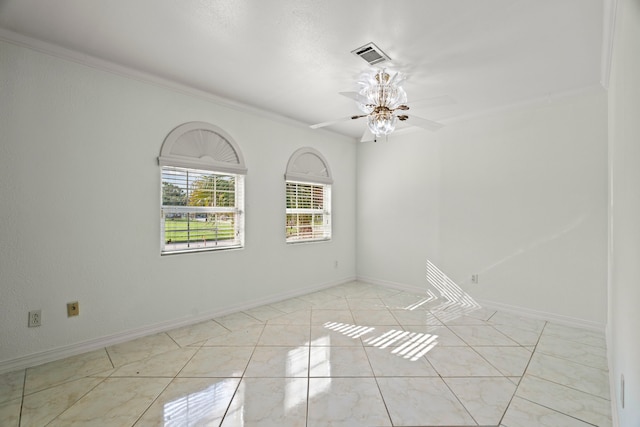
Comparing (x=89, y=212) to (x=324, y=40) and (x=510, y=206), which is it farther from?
(x=510, y=206)

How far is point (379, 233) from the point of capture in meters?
4.98

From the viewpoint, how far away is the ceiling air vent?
7.69ft

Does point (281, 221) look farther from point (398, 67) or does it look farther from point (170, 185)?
point (398, 67)

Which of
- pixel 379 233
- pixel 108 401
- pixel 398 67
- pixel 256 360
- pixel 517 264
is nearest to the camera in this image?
pixel 108 401

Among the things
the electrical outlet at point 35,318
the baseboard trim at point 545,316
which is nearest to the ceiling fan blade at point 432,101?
the baseboard trim at point 545,316

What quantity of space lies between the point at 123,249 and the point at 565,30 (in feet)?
13.0

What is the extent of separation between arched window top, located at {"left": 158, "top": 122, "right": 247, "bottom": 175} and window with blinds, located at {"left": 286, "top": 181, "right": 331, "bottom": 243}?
0.96m

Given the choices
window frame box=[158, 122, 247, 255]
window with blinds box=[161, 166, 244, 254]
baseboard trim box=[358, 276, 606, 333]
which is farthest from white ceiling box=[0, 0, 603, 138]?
baseboard trim box=[358, 276, 606, 333]

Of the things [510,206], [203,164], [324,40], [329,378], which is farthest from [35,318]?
[510,206]

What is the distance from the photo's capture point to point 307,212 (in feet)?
15.0

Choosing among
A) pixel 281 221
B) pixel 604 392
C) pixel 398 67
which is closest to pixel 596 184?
pixel 604 392

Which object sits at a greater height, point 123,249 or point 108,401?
point 123,249

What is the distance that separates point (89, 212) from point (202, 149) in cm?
120

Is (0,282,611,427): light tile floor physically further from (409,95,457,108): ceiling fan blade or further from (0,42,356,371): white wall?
(409,95,457,108): ceiling fan blade
